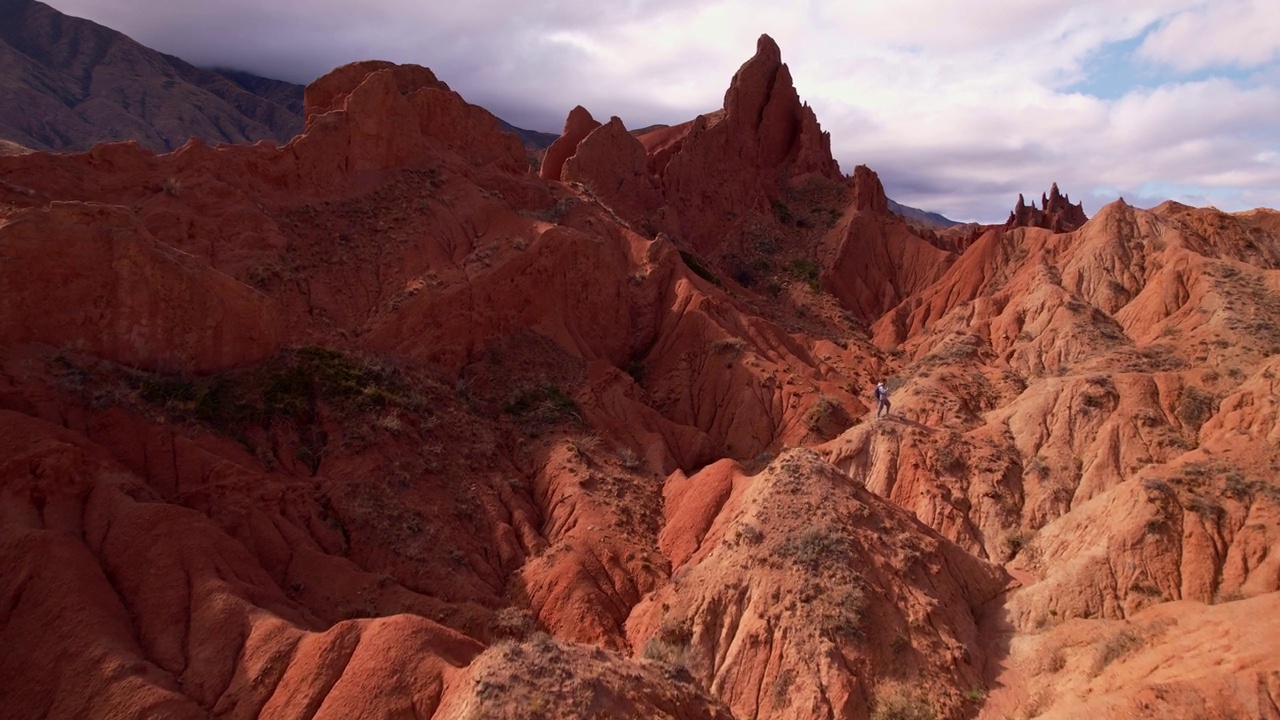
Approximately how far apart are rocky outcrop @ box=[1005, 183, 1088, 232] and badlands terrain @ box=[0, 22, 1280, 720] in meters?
26.6

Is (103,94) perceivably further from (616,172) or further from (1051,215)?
(1051,215)

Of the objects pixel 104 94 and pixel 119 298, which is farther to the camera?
pixel 104 94

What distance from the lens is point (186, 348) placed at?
26109mm

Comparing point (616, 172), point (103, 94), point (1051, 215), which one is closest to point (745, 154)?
point (616, 172)

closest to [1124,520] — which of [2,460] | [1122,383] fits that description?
[1122,383]

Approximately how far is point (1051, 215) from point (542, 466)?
211 ft

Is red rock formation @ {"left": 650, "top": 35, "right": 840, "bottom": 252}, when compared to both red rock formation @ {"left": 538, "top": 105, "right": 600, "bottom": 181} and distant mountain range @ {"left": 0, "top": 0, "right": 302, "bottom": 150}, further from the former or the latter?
distant mountain range @ {"left": 0, "top": 0, "right": 302, "bottom": 150}

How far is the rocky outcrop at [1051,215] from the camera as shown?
7456cm

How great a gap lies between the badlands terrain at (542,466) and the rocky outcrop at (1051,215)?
87.4 feet

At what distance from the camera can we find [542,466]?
99.5ft

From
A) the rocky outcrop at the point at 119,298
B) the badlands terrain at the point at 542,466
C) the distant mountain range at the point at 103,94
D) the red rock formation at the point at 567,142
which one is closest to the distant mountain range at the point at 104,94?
the distant mountain range at the point at 103,94

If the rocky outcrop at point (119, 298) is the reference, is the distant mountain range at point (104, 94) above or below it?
above

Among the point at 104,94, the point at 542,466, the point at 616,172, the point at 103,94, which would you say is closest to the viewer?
the point at 542,466

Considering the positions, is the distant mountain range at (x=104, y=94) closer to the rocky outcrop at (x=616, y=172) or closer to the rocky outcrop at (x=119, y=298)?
the rocky outcrop at (x=616, y=172)
